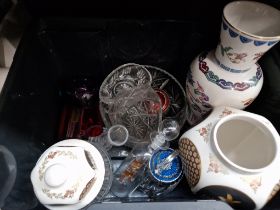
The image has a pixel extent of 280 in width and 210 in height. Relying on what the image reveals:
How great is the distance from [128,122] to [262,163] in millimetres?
305

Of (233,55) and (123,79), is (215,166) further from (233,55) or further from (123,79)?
(123,79)

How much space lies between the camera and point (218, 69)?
52 centimetres

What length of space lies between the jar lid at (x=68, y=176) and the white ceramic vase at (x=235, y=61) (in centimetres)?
25

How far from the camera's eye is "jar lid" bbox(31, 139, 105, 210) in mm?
407

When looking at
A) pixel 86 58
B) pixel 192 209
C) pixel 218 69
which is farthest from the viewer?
pixel 86 58

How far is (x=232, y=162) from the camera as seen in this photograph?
1.46ft

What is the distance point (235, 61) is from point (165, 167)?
24cm

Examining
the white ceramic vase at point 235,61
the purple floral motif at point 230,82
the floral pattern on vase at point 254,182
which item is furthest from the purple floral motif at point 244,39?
the floral pattern on vase at point 254,182

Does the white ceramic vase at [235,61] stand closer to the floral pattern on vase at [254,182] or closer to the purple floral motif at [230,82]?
the purple floral motif at [230,82]

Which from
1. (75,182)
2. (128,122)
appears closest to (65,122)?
(128,122)

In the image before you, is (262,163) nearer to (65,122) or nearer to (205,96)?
(205,96)

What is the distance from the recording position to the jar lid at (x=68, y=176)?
0.41 meters

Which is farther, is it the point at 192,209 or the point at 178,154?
the point at 178,154

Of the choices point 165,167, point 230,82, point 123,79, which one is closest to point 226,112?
point 230,82
